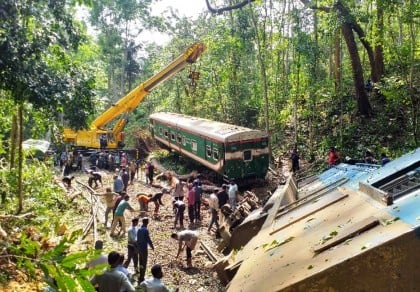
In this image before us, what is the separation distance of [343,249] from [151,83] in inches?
836

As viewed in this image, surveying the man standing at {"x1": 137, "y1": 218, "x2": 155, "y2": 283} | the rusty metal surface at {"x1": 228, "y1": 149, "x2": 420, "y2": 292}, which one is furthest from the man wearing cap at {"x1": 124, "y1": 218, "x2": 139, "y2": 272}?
the rusty metal surface at {"x1": 228, "y1": 149, "x2": 420, "y2": 292}

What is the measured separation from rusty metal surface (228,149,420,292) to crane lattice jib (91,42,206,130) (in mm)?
17098

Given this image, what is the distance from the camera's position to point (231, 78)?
27.0 metres

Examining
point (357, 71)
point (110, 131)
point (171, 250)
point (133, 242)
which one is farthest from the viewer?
point (110, 131)

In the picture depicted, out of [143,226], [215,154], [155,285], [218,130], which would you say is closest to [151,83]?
[218,130]

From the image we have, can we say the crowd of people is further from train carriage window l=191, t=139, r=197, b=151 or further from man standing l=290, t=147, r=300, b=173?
man standing l=290, t=147, r=300, b=173

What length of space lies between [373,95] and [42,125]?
18491 millimetres

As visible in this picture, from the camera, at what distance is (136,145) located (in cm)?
2995

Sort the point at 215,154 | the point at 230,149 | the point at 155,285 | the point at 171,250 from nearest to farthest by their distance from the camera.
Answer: the point at 155,285 → the point at 171,250 → the point at 230,149 → the point at 215,154

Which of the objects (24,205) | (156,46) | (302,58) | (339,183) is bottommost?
(24,205)

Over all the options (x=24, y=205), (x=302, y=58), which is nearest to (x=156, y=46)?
(x=302, y=58)

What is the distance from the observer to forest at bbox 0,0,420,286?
7113mm

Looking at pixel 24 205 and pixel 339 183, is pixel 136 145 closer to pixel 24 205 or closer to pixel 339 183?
pixel 24 205

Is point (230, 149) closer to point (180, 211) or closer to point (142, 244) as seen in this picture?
point (180, 211)
